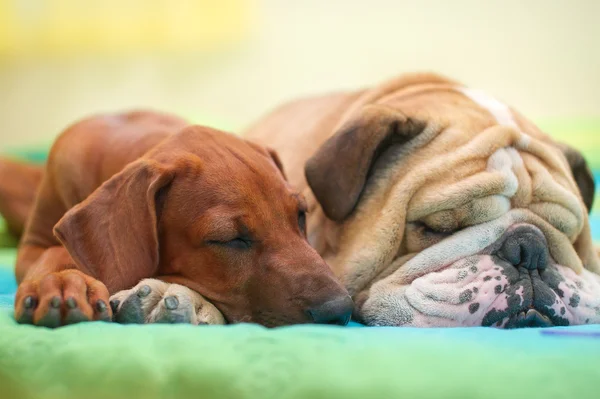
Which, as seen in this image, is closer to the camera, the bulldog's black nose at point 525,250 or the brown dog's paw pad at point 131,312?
the brown dog's paw pad at point 131,312

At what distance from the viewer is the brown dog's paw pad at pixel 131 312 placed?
1.82 m

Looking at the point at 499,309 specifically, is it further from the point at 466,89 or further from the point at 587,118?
the point at 587,118

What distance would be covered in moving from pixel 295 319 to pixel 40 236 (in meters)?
1.25

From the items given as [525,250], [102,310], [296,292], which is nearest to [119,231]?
[102,310]

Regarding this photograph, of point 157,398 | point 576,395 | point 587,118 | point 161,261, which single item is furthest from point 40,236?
point 587,118

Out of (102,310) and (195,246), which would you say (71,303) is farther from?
(195,246)

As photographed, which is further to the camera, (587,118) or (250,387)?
(587,118)

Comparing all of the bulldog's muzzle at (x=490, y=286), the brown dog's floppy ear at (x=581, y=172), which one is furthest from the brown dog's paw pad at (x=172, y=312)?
the brown dog's floppy ear at (x=581, y=172)

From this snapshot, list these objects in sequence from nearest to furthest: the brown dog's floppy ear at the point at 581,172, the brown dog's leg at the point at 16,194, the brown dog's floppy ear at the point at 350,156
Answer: the brown dog's floppy ear at the point at 350,156, the brown dog's floppy ear at the point at 581,172, the brown dog's leg at the point at 16,194

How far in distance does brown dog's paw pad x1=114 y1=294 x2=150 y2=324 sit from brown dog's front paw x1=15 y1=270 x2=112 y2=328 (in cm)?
5

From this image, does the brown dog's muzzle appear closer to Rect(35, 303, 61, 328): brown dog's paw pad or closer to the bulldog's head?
the bulldog's head

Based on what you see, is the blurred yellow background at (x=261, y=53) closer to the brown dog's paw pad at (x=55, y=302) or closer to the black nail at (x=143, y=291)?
the black nail at (x=143, y=291)

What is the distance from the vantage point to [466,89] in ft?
8.99

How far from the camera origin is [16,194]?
357 centimetres
